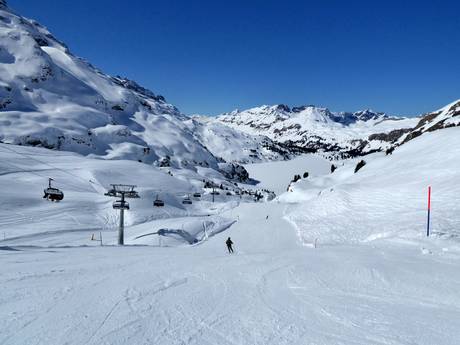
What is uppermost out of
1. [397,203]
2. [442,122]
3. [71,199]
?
[442,122]

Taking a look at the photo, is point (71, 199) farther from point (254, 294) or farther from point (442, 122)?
point (442, 122)

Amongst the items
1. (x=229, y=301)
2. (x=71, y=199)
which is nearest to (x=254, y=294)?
(x=229, y=301)

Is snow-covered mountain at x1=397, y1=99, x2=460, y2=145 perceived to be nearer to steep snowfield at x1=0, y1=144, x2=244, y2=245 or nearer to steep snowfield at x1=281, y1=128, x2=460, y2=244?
steep snowfield at x1=281, y1=128, x2=460, y2=244

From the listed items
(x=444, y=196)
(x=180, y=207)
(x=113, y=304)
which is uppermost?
(x=444, y=196)

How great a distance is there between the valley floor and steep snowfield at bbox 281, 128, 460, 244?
53.2 ft

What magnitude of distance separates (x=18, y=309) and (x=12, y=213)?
60202 millimetres

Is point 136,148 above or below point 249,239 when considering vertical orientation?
above

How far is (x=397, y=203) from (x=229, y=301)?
35.4 m

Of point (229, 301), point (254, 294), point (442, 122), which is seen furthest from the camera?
point (442, 122)

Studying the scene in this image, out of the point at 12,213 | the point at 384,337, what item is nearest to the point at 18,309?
the point at 384,337

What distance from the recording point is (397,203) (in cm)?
4150

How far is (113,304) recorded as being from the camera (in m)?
10.6

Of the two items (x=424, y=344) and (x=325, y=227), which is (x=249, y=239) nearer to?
(x=325, y=227)

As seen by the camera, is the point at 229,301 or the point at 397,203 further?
the point at 397,203
